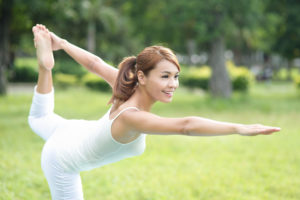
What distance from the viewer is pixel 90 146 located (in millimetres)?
2754

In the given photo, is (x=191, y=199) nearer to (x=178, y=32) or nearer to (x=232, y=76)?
(x=232, y=76)

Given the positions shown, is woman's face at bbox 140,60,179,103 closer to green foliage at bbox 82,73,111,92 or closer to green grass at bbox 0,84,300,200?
green grass at bbox 0,84,300,200

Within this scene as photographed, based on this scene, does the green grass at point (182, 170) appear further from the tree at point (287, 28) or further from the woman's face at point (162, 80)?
the tree at point (287, 28)

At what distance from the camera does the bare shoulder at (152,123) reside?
2338 millimetres

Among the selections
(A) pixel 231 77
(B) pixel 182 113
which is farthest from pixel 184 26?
(B) pixel 182 113

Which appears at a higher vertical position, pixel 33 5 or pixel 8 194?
pixel 33 5

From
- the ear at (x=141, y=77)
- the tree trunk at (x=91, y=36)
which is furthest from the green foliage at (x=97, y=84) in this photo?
the ear at (x=141, y=77)

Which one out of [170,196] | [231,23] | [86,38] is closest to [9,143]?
[170,196]

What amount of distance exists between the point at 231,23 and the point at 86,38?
17.3 m

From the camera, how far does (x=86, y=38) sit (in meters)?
30.4

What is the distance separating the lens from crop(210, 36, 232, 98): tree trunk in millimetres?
16500

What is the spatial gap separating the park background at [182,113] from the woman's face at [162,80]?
263cm

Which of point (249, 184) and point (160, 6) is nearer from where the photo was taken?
point (249, 184)

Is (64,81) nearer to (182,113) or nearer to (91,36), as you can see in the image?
(91,36)
